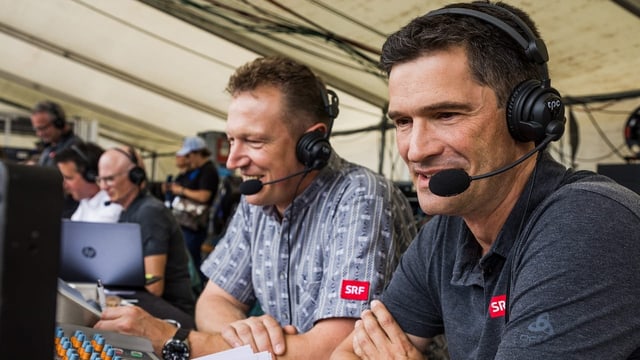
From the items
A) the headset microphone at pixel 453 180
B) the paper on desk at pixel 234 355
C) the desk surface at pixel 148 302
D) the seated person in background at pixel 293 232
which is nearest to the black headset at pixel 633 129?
the seated person in background at pixel 293 232

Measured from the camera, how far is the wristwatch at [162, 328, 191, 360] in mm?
1211

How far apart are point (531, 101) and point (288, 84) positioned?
2.56 feet

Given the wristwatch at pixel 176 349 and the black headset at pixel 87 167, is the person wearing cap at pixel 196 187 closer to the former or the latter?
the black headset at pixel 87 167

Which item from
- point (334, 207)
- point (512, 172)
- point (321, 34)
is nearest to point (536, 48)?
point (512, 172)

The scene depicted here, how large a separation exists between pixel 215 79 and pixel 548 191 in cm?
434

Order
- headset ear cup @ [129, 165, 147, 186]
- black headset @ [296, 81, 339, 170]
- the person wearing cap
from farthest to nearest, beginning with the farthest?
the person wearing cap
headset ear cup @ [129, 165, 147, 186]
black headset @ [296, 81, 339, 170]

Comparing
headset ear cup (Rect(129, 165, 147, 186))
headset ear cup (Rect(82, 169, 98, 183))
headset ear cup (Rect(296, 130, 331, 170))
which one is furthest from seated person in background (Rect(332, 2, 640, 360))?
headset ear cup (Rect(82, 169, 98, 183))

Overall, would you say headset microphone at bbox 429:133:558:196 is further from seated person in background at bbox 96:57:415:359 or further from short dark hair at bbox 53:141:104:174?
short dark hair at bbox 53:141:104:174

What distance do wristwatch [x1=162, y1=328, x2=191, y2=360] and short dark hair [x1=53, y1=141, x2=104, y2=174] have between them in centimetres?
198

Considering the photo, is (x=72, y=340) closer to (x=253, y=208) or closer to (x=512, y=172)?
(x=512, y=172)

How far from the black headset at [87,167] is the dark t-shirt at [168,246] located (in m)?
0.55

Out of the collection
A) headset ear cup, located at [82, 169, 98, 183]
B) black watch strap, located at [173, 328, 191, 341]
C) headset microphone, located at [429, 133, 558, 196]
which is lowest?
black watch strap, located at [173, 328, 191, 341]

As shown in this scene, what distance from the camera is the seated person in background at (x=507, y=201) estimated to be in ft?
2.37

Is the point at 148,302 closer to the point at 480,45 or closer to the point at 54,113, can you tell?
the point at 480,45
